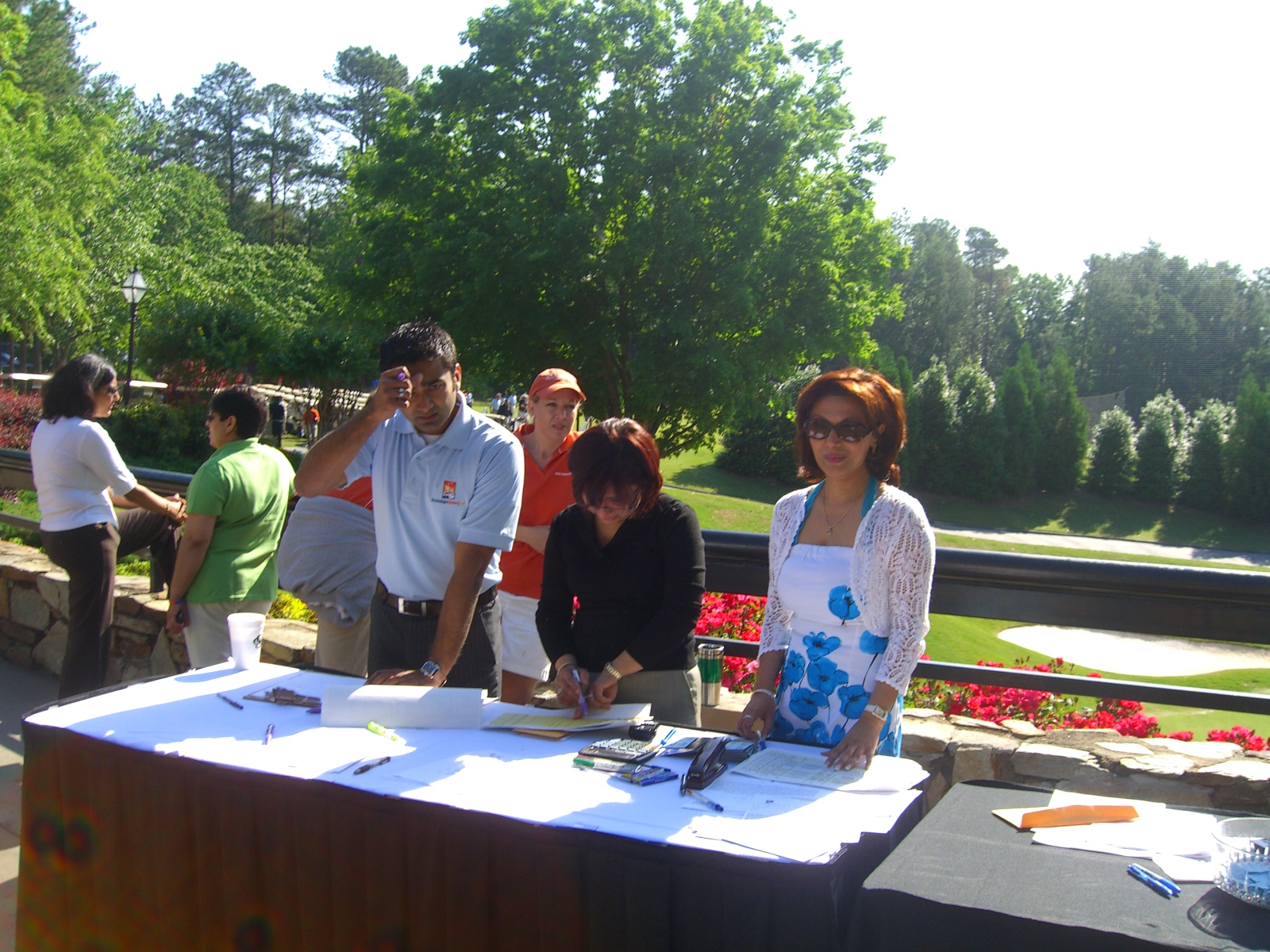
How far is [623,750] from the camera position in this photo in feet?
7.76

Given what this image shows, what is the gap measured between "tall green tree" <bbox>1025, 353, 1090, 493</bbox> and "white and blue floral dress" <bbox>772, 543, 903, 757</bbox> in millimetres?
30519

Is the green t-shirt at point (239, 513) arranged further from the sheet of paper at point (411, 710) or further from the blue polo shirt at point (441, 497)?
the sheet of paper at point (411, 710)

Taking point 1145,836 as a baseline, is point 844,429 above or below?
above

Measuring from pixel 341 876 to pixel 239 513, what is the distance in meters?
2.31

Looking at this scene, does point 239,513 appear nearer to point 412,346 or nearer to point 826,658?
point 412,346

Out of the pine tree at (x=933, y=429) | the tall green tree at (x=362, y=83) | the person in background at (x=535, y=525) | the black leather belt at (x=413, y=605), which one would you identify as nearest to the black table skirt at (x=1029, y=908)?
the black leather belt at (x=413, y=605)

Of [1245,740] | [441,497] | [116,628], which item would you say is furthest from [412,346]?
[116,628]

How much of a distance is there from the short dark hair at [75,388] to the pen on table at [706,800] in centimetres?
Answer: 366

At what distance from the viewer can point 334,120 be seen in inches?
2108

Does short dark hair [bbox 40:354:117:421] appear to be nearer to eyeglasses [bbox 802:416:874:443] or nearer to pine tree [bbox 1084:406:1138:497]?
eyeglasses [bbox 802:416:874:443]

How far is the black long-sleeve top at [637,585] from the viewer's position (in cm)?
293

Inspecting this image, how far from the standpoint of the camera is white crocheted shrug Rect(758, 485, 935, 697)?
251 cm

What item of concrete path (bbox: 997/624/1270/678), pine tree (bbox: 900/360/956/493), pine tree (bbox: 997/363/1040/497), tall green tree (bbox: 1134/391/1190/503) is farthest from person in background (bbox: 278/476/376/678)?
tall green tree (bbox: 1134/391/1190/503)

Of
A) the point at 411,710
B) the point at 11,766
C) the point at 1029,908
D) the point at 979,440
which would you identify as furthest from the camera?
the point at 979,440
